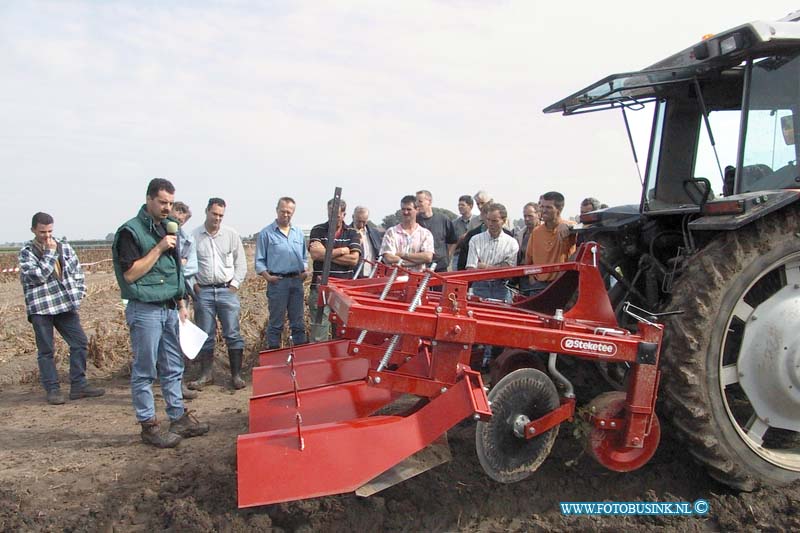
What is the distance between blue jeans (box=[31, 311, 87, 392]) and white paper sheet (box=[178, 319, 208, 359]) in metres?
1.89

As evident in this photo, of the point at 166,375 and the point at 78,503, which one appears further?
the point at 166,375

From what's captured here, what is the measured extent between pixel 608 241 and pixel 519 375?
1514 millimetres

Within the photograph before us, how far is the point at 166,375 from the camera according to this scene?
432 centimetres

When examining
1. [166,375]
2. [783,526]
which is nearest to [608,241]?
[783,526]

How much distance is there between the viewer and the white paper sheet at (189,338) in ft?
14.2

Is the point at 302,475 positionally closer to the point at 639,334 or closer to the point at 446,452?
the point at 446,452

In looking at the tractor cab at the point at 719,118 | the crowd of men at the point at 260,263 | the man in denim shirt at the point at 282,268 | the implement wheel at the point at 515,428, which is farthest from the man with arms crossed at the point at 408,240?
the implement wheel at the point at 515,428

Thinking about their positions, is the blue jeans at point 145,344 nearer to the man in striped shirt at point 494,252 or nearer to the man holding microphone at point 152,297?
the man holding microphone at point 152,297

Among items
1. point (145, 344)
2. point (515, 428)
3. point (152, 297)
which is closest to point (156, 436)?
point (145, 344)

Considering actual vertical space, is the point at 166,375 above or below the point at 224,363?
above

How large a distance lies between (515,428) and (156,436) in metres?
2.53

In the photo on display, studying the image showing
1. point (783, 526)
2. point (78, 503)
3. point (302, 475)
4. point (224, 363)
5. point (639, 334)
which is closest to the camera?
point (302, 475)

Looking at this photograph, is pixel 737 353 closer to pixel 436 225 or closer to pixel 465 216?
pixel 436 225

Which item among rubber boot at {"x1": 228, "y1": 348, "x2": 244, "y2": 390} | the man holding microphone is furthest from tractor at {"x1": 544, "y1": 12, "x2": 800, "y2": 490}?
rubber boot at {"x1": 228, "y1": 348, "x2": 244, "y2": 390}
